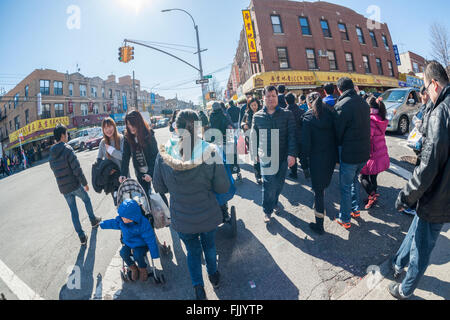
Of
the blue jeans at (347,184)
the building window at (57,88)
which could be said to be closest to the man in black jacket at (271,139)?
the blue jeans at (347,184)

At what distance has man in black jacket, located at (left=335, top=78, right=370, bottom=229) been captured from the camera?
304 cm

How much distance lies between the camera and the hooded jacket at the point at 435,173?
162 centimetres

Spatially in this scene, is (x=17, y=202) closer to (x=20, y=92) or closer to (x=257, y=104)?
(x=257, y=104)

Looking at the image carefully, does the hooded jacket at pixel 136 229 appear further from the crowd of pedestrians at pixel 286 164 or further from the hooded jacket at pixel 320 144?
the hooded jacket at pixel 320 144

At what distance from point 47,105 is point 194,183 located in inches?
1549

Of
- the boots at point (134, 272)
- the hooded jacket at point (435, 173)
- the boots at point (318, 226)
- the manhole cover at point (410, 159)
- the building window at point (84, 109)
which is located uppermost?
the building window at point (84, 109)

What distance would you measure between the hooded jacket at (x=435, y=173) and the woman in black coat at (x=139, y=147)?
10.7 feet

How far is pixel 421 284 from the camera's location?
2.22 metres

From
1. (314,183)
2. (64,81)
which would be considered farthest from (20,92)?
(314,183)

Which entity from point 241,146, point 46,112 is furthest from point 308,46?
point 46,112

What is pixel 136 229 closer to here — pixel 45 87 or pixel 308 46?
pixel 308 46

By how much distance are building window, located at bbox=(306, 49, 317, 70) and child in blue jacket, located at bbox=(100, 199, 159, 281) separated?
20727 millimetres

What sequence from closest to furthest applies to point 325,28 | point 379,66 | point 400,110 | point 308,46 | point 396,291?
point 396,291 < point 400,110 < point 308,46 < point 325,28 < point 379,66
